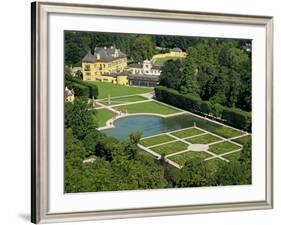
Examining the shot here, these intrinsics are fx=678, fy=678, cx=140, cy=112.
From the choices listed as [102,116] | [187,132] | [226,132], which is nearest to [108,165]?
[102,116]

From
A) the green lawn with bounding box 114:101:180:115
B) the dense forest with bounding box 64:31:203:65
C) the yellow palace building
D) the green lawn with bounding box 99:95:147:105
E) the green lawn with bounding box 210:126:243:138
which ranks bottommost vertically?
the green lawn with bounding box 210:126:243:138

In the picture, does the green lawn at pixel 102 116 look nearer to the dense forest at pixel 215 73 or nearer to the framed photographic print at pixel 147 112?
the framed photographic print at pixel 147 112

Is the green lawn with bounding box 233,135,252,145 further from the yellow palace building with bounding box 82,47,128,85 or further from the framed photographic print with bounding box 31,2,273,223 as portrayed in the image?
the yellow palace building with bounding box 82,47,128,85

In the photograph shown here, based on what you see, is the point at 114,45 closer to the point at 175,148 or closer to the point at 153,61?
the point at 153,61

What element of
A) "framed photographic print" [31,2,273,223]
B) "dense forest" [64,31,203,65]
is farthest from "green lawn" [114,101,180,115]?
"dense forest" [64,31,203,65]

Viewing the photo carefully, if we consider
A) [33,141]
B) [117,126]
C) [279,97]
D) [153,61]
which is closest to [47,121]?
[33,141]
